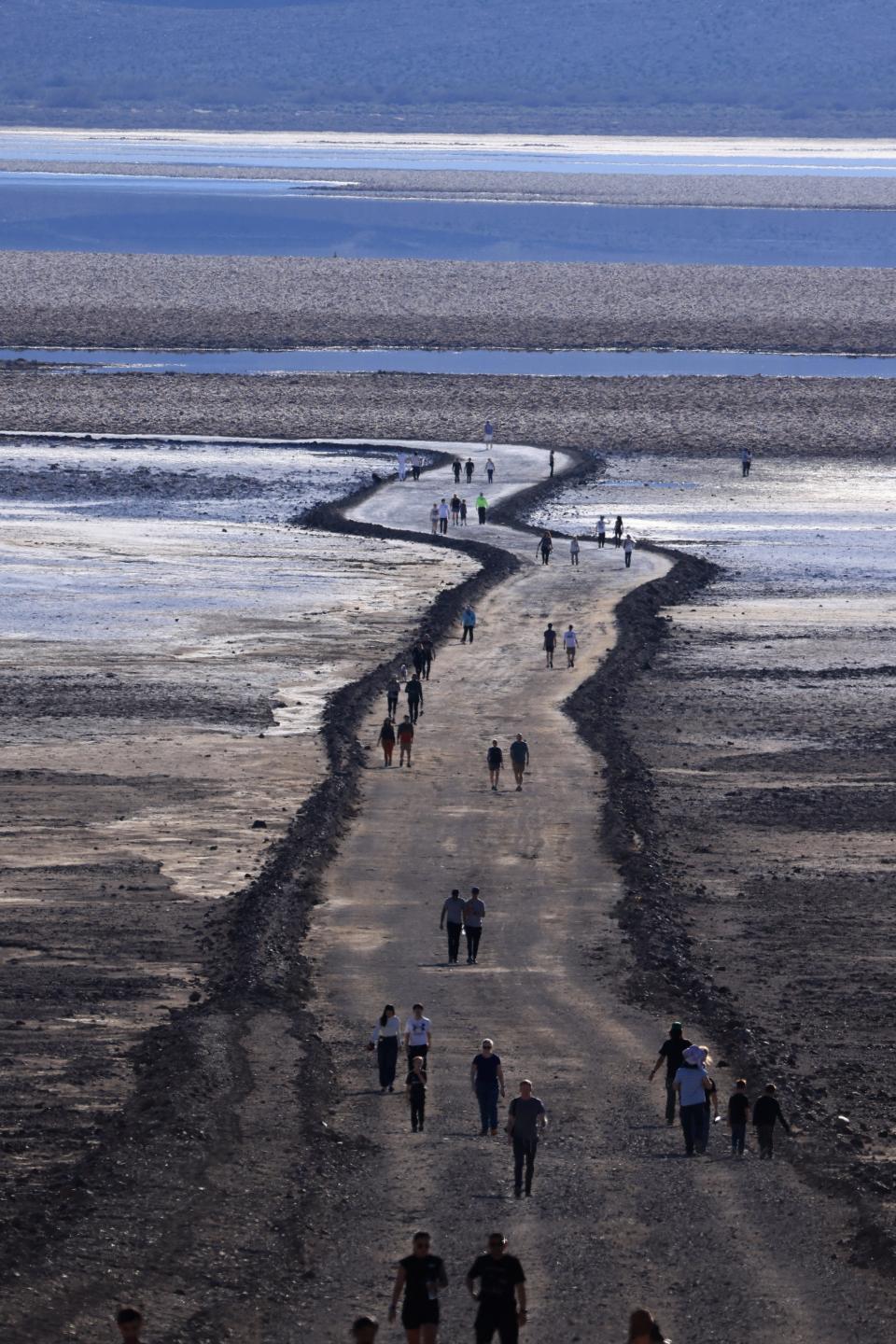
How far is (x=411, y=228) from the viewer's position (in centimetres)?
14725

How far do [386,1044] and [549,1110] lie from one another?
1.59 meters

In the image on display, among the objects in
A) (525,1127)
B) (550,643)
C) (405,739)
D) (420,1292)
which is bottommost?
(550,643)

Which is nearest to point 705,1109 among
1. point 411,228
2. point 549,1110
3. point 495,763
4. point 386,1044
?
point 549,1110

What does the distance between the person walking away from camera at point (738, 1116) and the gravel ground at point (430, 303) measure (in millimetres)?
75801

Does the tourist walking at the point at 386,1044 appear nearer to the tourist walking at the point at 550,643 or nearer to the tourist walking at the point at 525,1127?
the tourist walking at the point at 525,1127

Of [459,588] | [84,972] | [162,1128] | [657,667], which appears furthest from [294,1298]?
[459,588]

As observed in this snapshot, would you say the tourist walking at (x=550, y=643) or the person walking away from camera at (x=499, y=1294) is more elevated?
the person walking away from camera at (x=499, y=1294)

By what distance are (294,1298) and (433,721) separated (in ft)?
66.4

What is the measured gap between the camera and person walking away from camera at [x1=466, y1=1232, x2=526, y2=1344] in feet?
43.0

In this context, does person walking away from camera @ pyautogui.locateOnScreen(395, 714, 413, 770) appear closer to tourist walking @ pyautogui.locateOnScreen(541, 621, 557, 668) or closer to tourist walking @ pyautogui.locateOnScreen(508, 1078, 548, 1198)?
tourist walking @ pyautogui.locateOnScreen(541, 621, 557, 668)

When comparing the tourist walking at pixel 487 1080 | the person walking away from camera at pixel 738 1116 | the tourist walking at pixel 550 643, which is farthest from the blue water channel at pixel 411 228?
the tourist walking at pixel 487 1080

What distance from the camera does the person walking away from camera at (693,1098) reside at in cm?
1750

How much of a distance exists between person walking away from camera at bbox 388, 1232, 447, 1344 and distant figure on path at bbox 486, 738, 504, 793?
647 inches

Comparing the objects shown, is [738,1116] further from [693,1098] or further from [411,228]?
[411,228]
